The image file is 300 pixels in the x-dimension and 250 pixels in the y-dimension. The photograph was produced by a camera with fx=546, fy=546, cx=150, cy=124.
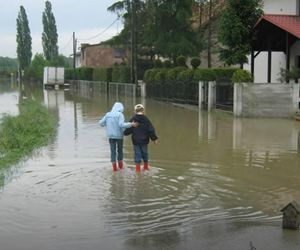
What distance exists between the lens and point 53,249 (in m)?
5.83

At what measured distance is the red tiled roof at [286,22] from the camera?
23.5 meters

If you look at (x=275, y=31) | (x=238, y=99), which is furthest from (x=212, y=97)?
(x=275, y=31)

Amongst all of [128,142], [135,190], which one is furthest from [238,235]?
[128,142]

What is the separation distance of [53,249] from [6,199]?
2540 mm

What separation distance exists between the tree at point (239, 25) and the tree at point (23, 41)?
3156 inches

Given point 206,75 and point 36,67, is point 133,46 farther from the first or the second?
point 36,67

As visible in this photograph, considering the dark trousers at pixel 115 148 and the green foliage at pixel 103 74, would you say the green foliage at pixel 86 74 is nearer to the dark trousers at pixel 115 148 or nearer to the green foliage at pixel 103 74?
the green foliage at pixel 103 74

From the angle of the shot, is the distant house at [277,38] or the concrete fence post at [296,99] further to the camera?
the distant house at [277,38]

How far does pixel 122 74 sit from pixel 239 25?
22850 millimetres

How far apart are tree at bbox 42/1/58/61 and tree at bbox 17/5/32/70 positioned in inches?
157

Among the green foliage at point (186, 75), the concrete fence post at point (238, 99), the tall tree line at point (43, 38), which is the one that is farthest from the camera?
the tall tree line at point (43, 38)

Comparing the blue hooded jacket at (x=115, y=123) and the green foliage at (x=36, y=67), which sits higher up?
the green foliage at (x=36, y=67)

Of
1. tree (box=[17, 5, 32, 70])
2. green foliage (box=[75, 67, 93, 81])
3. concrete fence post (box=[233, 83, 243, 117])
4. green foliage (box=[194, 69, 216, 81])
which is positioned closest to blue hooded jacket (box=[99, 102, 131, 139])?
concrete fence post (box=[233, 83, 243, 117])

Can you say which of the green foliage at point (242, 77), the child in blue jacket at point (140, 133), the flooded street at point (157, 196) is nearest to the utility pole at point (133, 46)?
the green foliage at point (242, 77)
